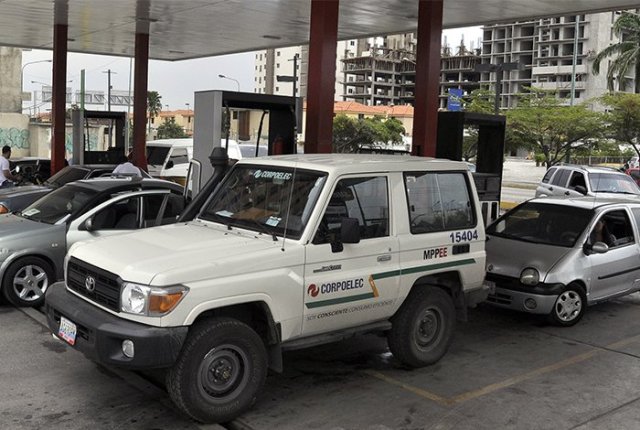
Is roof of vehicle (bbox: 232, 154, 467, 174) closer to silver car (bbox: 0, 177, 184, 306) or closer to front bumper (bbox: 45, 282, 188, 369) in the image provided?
front bumper (bbox: 45, 282, 188, 369)

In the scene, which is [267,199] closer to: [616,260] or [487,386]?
[487,386]

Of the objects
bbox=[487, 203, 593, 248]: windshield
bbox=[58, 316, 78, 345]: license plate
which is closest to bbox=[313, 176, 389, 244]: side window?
bbox=[58, 316, 78, 345]: license plate

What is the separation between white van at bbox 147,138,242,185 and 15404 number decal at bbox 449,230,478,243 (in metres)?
11.5

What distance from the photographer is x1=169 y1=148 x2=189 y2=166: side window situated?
67.0 ft

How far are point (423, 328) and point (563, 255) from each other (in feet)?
8.93

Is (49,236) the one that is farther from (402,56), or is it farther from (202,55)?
(402,56)

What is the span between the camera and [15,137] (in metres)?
43.9

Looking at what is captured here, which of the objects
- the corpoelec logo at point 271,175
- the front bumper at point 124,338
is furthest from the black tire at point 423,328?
the front bumper at point 124,338

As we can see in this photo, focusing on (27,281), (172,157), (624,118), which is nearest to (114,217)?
(27,281)

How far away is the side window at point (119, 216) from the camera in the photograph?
28.2ft

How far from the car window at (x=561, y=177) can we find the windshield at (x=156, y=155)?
1253cm

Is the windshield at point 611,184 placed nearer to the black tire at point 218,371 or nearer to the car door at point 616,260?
the car door at point 616,260

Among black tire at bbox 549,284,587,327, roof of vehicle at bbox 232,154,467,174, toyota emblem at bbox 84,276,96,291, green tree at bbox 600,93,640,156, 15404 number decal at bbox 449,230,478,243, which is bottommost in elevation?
black tire at bbox 549,284,587,327

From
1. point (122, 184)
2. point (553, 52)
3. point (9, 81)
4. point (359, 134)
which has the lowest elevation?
point (122, 184)
